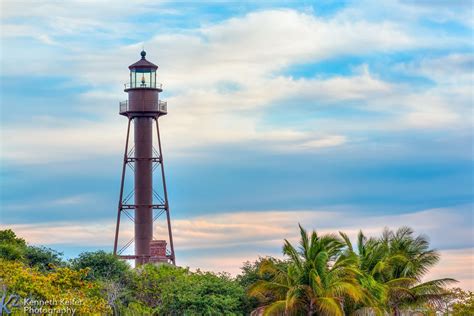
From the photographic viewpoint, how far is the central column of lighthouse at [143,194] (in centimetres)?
7706

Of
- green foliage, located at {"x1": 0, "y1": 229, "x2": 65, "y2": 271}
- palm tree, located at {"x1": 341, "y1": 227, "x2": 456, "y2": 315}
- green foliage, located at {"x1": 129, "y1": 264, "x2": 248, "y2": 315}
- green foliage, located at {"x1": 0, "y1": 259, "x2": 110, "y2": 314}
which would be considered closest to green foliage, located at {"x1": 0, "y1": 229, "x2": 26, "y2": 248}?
green foliage, located at {"x1": 0, "y1": 229, "x2": 65, "y2": 271}

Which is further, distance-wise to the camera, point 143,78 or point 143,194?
point 143,78

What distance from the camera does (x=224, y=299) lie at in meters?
61.2

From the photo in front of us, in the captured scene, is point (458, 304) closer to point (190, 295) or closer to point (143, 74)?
point (190, 295)

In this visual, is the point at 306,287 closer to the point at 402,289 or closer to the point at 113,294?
the point at 402,289

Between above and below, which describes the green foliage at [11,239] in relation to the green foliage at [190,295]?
above

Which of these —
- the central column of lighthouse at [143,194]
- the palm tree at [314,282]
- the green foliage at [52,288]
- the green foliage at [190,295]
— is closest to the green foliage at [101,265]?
the green foliage at [190,295]

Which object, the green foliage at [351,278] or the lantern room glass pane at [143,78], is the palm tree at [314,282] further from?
the lantern room glass pane at [143,78]

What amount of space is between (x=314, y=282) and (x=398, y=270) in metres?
10.1

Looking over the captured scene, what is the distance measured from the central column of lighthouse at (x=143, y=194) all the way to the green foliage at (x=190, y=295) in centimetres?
1002

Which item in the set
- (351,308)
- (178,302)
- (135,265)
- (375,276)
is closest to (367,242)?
(375,276)

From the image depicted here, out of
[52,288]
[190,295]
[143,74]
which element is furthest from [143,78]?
[52,288]

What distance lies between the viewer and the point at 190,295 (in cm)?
6141

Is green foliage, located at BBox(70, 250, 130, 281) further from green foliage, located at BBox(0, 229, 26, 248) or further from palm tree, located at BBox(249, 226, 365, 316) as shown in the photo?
palm tree, located at BBox(249, 226, 365, 316)
